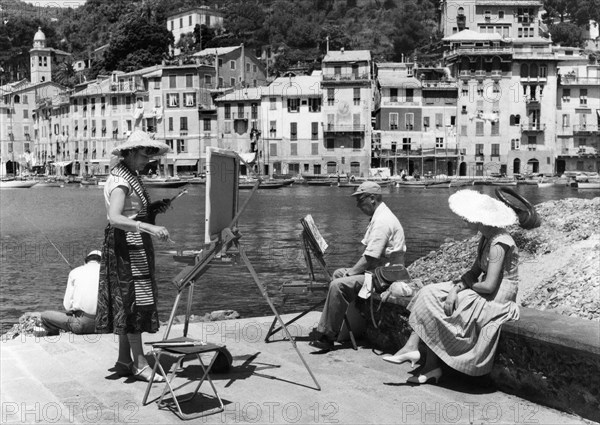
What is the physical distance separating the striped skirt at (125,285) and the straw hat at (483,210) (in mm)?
2266

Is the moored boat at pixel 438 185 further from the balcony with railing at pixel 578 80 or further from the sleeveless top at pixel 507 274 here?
the sleeveless top at pixel 507 274

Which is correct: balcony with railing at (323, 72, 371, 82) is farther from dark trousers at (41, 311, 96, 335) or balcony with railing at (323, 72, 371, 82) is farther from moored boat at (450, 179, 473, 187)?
dark trousers at (41, 311, 96, 335)

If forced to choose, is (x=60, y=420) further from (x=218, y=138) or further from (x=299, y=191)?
(x=218, y=138)

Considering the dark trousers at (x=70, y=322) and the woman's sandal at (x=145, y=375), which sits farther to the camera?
the dark trousers at (x=70, y=322)

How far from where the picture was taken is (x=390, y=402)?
4.89 m

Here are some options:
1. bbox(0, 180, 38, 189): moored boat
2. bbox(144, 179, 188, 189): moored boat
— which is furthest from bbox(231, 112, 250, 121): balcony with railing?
bbox(0, 180, 38, 189): moored boat

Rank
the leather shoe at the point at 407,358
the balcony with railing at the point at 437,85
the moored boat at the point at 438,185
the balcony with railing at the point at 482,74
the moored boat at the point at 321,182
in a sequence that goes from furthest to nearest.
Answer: the balcony with railing at the point at 482,74, the balcony with railing at the point at 437,85, the moored boat at the point at 321,182, the moored boat at the point at 438,185, the leather shoe at the point at 407,358

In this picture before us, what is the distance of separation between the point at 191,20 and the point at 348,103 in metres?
50.0

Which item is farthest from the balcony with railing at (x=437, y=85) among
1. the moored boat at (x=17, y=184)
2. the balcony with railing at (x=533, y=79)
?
the moored boat at (x=17, y=184)

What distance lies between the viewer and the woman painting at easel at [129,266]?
524 cm

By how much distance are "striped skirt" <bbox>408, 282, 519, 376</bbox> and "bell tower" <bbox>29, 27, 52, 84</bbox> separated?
405 feet

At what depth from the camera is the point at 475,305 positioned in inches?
197

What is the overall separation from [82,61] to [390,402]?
426 feet

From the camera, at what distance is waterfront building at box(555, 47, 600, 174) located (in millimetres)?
74312
